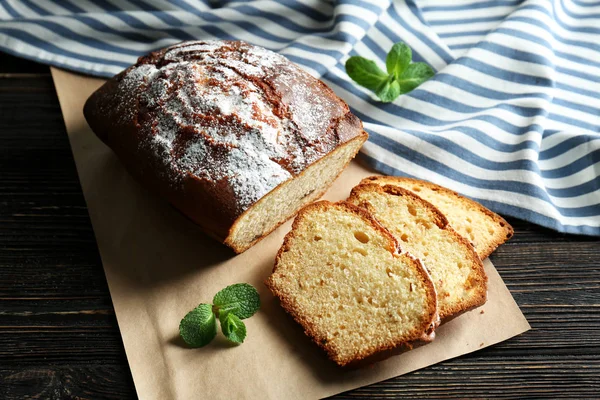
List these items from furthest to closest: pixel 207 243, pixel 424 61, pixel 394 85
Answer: pixel 424 61
pixel 394 85
pixel 207 243

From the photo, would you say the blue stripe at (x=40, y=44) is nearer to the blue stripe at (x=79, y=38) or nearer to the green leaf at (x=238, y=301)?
the blue stripe at (x=79, y=38)

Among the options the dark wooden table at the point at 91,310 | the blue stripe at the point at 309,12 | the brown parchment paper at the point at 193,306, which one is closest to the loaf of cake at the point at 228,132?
the brown parchment paper at the point at 193,306

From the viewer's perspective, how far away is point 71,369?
8.36 ft

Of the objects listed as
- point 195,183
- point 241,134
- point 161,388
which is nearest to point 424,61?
point 241,134

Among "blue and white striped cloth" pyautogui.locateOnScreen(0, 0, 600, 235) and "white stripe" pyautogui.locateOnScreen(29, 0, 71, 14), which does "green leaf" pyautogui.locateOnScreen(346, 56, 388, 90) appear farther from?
"white stripe" pyautogui.locateOnScreen(29, 0, 71, 14)

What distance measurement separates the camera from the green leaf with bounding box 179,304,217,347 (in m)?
2.56

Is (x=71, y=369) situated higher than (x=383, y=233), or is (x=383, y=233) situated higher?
(x=383, y=233)

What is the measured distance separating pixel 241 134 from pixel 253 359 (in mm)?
962

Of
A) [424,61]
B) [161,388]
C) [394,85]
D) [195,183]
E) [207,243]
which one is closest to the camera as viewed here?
[161,388]

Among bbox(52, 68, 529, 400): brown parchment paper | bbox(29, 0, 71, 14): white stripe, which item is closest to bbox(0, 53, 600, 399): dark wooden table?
bbox(52, 68, 529, 400): brown parchment paper

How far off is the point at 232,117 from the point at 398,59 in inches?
48.9

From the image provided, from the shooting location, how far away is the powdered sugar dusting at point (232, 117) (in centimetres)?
264

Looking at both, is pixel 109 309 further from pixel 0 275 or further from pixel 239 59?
pixel 239 59

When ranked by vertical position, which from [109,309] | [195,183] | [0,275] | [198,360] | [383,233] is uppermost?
[383,233]
